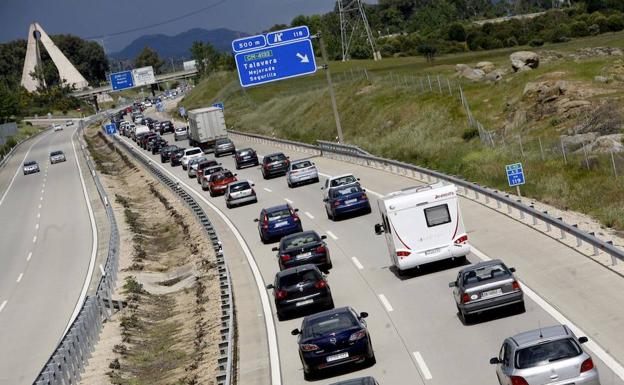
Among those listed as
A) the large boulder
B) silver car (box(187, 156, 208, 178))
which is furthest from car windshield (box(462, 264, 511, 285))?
the large boulder

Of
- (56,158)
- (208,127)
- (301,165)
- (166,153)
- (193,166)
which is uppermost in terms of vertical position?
(56,158)

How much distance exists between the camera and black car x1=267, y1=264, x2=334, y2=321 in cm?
2456

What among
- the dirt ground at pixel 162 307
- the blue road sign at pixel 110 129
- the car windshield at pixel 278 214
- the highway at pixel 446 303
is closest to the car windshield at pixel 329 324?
the highway at pixel 446 303

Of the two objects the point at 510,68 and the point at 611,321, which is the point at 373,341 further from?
the point at 510,68

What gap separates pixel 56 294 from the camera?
39.1m

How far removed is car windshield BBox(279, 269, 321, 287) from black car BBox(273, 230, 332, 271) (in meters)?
4.74

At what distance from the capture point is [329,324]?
19.2m

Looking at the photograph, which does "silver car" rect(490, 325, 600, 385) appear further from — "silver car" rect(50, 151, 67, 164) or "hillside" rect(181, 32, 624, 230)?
"silver car" rect(50, 151, 67, 164)

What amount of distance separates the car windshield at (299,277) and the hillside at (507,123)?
1081 cm

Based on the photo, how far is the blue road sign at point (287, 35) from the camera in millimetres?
64062

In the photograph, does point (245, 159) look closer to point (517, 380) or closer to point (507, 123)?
point (507, 123)

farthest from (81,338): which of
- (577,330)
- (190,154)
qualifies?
(190,154)

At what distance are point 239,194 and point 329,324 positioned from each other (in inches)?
1151

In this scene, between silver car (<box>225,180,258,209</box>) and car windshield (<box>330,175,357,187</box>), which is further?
silver car (<box>225,180,258,209</box>)
